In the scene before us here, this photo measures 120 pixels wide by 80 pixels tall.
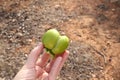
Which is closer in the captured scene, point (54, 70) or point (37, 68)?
point (54, 70)

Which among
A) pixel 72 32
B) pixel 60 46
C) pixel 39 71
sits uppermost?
pixel 60 46

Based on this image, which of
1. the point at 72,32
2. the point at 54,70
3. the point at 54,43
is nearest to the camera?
the point at 54,70

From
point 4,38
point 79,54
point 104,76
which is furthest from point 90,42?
point 4,38

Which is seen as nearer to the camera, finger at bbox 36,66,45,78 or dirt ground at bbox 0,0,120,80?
finger at bbox 36,66,45,78

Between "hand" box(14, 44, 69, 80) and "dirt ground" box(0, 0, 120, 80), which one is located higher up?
"hand" box(14, 44, 69, 80)

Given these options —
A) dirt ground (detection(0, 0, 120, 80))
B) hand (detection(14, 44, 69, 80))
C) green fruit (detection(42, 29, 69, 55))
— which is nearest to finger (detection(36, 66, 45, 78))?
hand (detection(14, 44, 69, 80))

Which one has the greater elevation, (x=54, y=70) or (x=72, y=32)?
(x=54, y=70)

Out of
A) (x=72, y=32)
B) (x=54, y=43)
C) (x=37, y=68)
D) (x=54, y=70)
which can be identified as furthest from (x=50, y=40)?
A: (x=72, y=32)

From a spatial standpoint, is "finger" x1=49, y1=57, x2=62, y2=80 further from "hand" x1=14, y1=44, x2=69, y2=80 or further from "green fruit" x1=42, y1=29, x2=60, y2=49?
"green fruit" x1=42, y1=29, x2=60, y2=49

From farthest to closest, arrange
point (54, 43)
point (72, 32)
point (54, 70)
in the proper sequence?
point (72, 32)
point (54, 43)
point (54, 70)

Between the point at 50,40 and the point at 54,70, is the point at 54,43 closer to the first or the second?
the point at 50,40
